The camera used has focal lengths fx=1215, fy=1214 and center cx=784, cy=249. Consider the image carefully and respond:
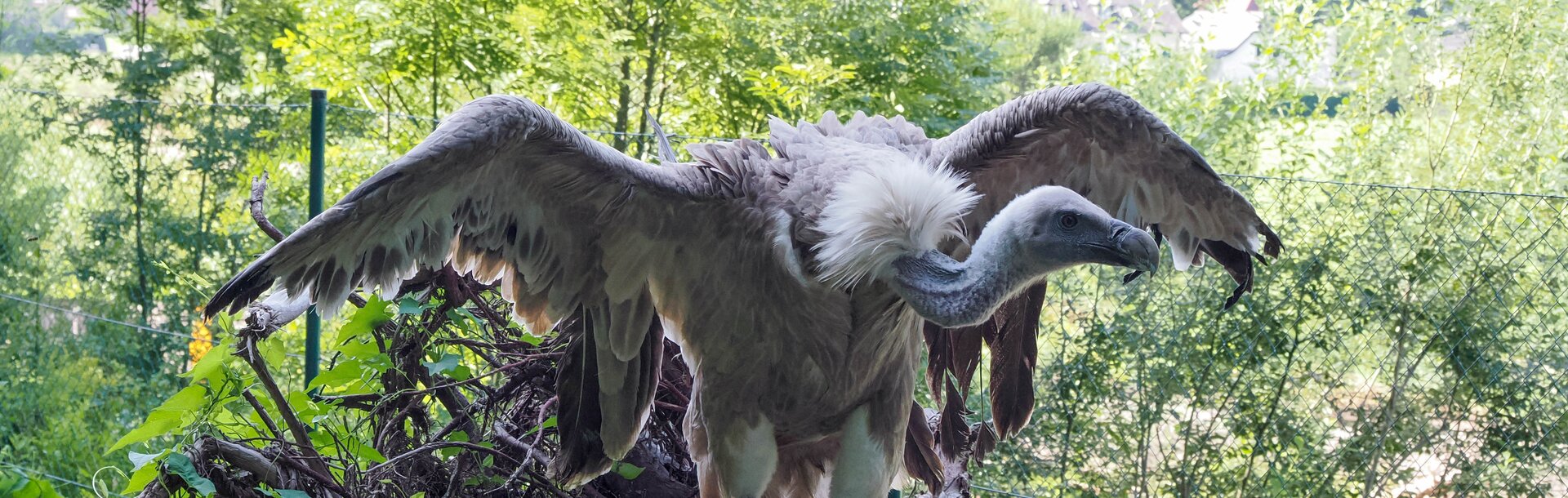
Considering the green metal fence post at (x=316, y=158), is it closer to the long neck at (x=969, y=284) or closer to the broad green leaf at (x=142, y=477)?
the broad green leaf at (x=142, y=477)

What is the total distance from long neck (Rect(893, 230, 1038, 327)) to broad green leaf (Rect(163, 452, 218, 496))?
1.29 metres

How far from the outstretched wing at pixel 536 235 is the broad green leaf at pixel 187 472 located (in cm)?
39

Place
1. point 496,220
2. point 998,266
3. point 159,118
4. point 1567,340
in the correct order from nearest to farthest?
1. point 998,266
2. point 496,220
3. point 1567,340
4. point 159,118

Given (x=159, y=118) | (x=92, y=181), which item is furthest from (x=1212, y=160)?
(x=92, y=181)

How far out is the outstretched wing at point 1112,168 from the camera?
239 centimetres

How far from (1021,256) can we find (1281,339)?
227 centimetres

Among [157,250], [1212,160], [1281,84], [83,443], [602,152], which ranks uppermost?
[1281,84]

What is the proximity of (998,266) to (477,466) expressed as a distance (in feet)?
4.12

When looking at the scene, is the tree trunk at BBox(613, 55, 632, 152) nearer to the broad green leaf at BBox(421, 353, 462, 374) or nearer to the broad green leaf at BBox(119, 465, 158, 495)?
the broad green leaf at BBox(421, 353, 462, 374)

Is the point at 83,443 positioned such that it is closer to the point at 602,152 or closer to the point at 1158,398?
the point at 602,152

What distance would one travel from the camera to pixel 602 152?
2150 mm

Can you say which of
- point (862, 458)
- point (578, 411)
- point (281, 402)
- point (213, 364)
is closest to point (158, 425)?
point (213, 364)

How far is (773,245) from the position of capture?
222 cm

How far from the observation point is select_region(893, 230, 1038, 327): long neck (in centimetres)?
204
